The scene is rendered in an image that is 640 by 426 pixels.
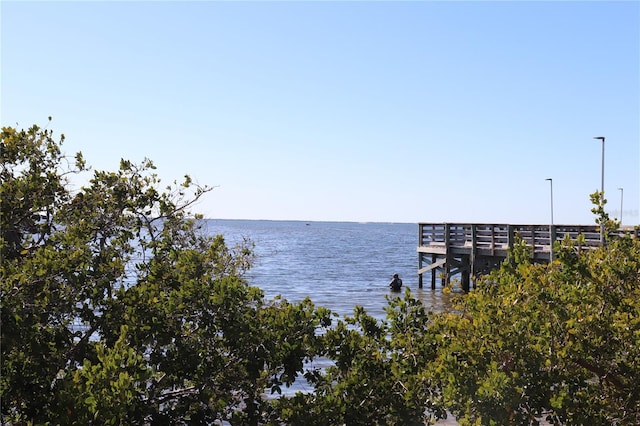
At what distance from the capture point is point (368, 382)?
20.3 ft

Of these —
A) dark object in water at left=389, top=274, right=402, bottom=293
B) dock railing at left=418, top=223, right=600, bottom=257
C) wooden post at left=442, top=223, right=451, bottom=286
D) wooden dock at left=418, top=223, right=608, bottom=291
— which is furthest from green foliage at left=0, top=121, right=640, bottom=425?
dark object in water at left=389, top=274, right=402, bottom=293

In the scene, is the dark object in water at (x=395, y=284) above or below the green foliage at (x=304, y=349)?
below

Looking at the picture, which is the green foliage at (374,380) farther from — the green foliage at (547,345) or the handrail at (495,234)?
the handrail at (495,234)

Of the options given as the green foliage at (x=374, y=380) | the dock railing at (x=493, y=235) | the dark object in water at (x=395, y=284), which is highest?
the dock railing at (x=493, y=235)

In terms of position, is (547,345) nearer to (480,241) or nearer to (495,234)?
(495,234)

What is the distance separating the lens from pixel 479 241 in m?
29.5

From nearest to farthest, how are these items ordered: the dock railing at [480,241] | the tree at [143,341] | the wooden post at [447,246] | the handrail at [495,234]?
the tree at [143,341] → the handrail at [495,234] → the dock railing at [480,241] → the wooden post at [447,246]

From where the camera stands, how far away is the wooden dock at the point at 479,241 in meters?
25.5

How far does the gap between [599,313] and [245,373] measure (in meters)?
3.15

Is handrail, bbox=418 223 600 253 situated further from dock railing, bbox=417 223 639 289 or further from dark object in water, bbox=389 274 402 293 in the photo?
dark object in water, bbox=389 274 402 293

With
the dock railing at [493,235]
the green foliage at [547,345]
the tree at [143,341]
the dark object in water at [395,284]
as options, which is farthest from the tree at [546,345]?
the dark object in water at [395,284]

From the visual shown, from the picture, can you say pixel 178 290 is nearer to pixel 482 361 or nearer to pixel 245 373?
pixel 245 373

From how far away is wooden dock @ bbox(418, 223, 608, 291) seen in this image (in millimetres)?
25469

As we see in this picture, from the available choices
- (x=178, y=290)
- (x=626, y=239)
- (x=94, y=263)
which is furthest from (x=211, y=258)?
(x=626, y=239)
